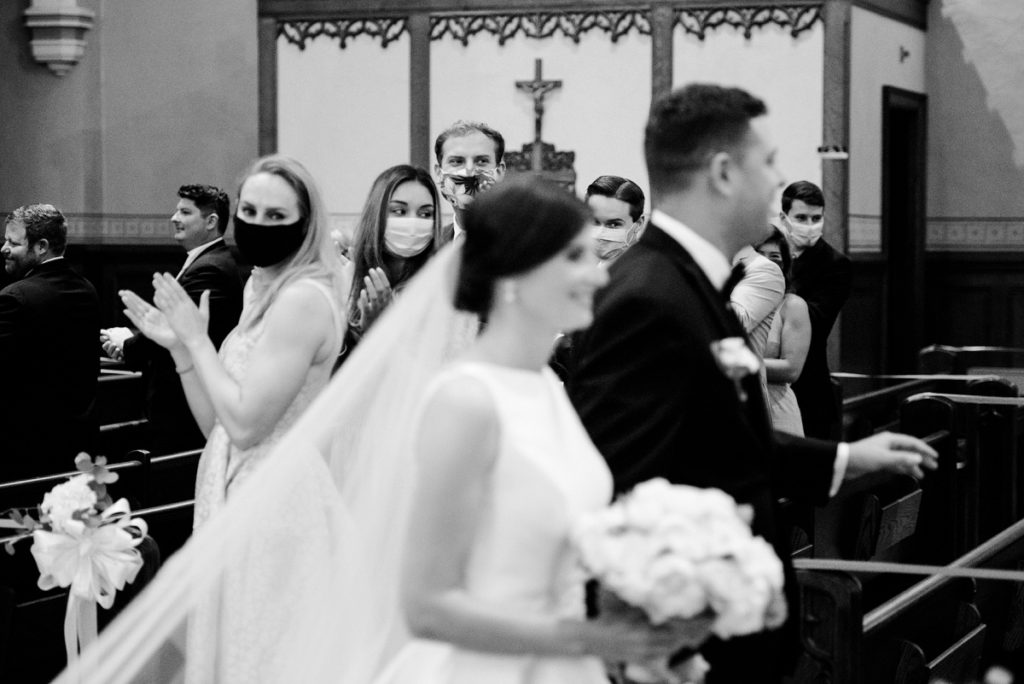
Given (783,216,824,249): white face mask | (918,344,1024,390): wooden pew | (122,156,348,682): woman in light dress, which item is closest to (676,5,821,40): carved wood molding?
(918,344,1024,390): wooden pew

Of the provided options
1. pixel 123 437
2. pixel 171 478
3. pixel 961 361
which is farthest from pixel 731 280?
pixel 961 361

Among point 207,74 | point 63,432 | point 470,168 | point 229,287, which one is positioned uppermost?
point 207,74

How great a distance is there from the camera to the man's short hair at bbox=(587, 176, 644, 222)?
5.10 m

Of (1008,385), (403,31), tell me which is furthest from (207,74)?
(1008,385)

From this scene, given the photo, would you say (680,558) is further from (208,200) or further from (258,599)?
(208,200)

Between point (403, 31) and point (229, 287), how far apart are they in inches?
227

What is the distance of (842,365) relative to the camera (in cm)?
1132

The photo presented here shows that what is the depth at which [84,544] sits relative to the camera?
11.9 feet

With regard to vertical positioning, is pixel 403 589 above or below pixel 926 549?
above

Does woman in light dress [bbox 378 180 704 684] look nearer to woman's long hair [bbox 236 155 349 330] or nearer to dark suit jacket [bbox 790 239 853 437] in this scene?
woman's long hair [bbox 236 155 349 330]

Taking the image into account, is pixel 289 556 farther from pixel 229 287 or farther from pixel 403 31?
pixel 403 31

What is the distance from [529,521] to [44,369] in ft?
14.2

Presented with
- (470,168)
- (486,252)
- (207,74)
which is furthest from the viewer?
(207,74)

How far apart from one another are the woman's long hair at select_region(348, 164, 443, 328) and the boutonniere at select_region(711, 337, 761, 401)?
1656mm
